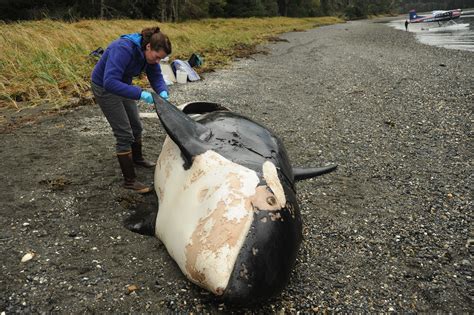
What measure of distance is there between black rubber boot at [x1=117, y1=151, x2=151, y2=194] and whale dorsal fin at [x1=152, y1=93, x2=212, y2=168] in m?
1.30

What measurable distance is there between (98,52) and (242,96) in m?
4.74

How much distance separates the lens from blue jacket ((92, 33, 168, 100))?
13.5 feet

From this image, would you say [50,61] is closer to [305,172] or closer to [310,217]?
[305,172]

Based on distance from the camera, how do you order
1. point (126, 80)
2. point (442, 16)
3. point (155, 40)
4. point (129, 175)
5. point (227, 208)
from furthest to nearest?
point (442, 16) → point (129, 175) → point (126, 80) → point (155, 40) → point (227, 208)

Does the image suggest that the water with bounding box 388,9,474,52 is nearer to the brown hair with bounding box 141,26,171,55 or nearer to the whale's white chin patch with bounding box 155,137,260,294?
the brown hair with bounding box 141,26,171,55

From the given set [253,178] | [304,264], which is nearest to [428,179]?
[304,264]

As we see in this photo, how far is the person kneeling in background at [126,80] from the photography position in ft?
13.5

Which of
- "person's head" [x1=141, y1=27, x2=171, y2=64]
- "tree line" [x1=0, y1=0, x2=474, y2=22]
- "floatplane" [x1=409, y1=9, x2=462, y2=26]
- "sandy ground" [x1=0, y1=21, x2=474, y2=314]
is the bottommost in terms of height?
"sandy ground" [x1=0, y1=21, x2=474, y2=314]

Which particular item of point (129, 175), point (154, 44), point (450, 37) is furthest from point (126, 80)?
point (450, 37)

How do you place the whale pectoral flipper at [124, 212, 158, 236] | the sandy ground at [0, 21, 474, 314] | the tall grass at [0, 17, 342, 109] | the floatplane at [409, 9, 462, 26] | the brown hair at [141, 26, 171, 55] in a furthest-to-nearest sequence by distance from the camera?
the floatplane at [409, 9, 462, 26], the tall grass at [0, 17, 342, 109], the brown hair at [141, 26, 171, 55], the whale pectoral flipper at [124, 212, 158, 236], the sandy ground at [0, 21, 474, 314]

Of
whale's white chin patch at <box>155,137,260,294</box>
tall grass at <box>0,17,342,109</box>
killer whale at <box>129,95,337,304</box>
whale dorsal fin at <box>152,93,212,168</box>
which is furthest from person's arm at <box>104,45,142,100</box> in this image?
tall grass at <box>0,17,342,109</box>

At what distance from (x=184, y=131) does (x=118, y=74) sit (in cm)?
124

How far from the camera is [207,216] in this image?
2.84 meters

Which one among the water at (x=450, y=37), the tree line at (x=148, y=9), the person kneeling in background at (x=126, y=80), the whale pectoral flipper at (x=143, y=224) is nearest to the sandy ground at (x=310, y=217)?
the whale pectoral flipper at (x=143, y=224)
